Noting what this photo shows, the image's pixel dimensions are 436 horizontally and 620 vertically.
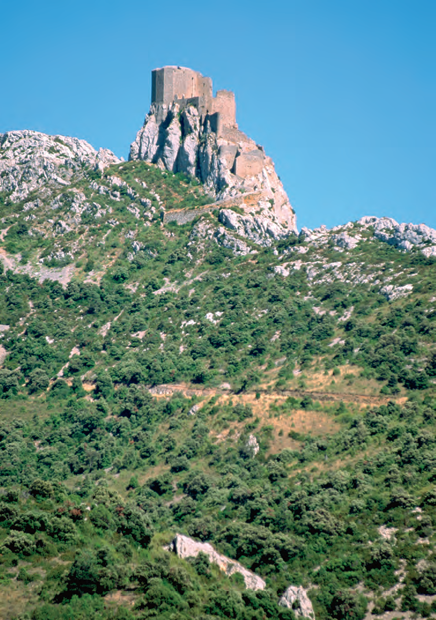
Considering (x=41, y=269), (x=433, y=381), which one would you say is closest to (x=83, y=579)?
(x=433, y=381)

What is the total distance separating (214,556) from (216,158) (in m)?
89.7

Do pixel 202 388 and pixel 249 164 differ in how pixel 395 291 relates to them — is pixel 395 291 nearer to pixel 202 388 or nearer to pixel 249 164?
pixel 202 388

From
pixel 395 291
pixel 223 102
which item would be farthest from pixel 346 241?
pixel 223 102

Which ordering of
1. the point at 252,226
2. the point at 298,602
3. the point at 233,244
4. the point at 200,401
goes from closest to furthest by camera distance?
the point at 298,602 < the point at 200,401 < the point at 233,244 < the point at 252,226

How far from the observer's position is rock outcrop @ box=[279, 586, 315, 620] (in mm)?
75312

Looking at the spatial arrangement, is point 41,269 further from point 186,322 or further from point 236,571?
point 236,571

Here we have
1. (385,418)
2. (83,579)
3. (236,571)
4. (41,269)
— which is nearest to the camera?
(83,579)

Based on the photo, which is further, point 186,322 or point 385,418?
point 186,322

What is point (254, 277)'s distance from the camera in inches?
5556

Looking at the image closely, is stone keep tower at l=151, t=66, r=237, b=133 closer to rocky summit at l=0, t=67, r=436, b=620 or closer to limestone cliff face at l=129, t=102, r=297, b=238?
rocky summit at l=0, t=67, r=436, b=620

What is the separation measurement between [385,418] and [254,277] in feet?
145

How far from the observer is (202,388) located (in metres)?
120

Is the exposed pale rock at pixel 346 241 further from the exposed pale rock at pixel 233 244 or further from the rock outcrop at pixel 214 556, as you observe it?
the rock outcrop at pixel 214 556

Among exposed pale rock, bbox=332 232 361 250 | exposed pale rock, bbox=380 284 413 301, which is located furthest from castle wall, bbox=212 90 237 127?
exposed pale rock, bbox=380 284 413 301
